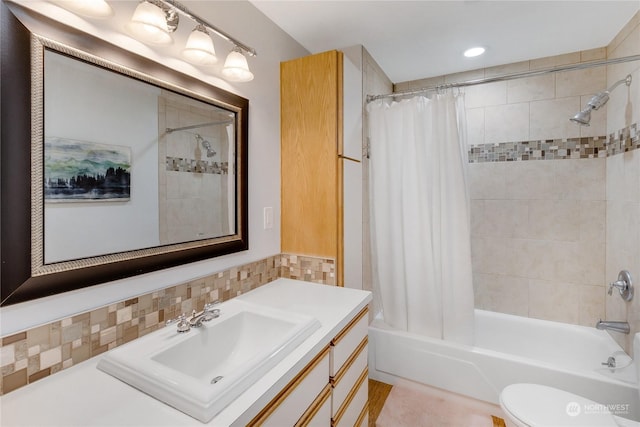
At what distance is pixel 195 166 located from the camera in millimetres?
1331

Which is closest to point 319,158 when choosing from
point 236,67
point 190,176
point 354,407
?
point 236,67

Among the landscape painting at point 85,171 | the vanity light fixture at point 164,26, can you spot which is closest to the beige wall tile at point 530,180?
the vanity light fixture at point 164,26

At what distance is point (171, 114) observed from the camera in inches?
48.3

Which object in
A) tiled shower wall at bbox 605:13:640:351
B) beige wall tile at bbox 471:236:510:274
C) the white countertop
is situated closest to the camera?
the white countertop

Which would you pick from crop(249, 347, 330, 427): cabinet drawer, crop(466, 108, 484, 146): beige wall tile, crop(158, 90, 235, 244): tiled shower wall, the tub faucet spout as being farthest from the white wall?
the tub faucet spout

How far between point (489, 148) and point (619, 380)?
1730 mm

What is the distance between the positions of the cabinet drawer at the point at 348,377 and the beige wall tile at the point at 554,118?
84.5 inches

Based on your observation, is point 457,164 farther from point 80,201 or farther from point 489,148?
point 80,201

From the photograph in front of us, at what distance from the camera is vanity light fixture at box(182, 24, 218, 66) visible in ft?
3.93

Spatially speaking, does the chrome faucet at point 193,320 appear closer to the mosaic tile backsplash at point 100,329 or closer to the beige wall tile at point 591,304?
the mosaic tile backsplash at point 100,329

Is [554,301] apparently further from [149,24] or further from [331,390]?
[149,24]

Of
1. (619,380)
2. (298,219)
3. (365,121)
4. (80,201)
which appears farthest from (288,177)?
(619,380)

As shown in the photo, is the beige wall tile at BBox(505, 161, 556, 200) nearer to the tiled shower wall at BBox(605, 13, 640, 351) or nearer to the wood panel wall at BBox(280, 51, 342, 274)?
the tiled shower wall at BBox(605, 13, 640, 351)

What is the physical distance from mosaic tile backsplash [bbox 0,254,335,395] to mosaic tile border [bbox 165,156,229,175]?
494 millimetres
